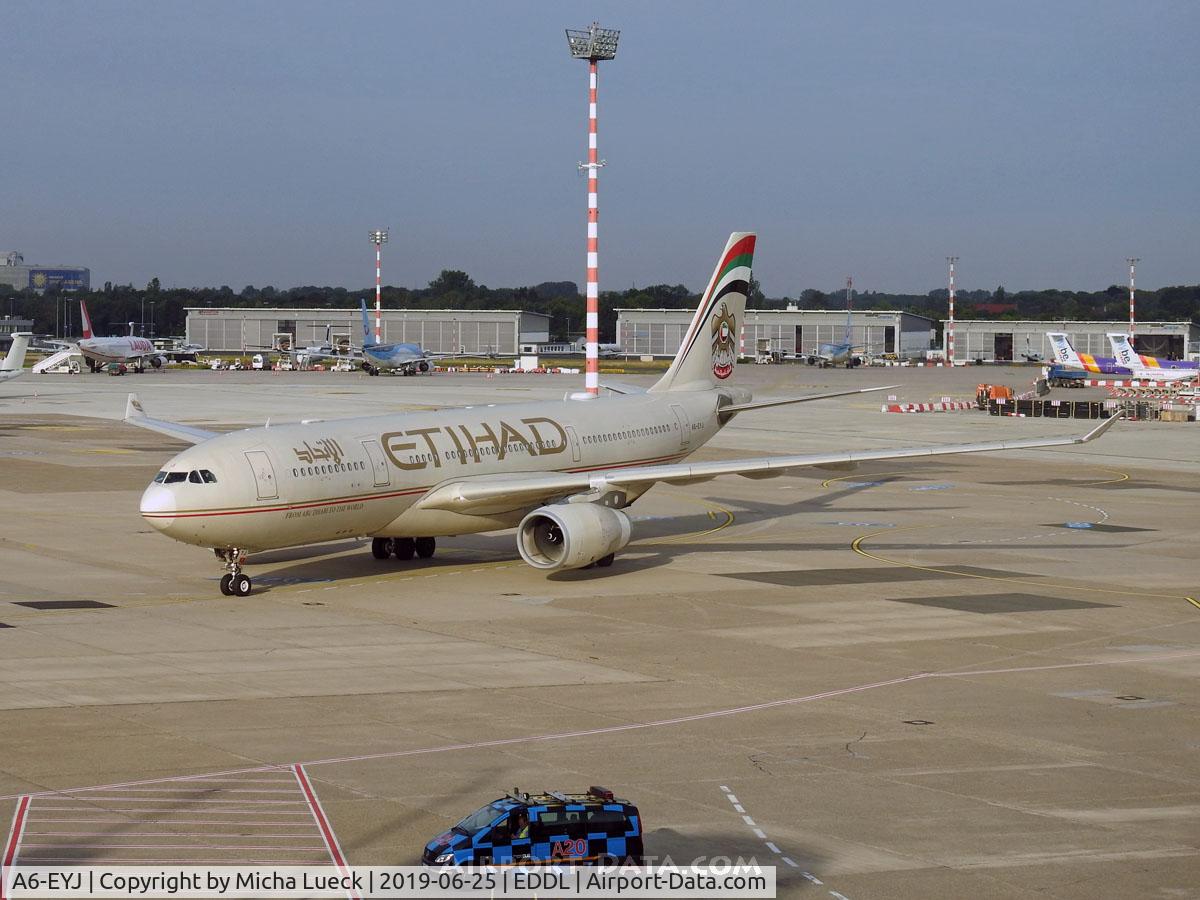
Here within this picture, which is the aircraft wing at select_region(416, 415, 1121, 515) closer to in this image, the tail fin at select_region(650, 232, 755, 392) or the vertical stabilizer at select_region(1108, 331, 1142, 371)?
the tail fin at select_region(650, 232, 755, 392)

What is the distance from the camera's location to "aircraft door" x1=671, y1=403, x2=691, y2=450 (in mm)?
47400

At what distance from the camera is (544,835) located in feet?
48.2

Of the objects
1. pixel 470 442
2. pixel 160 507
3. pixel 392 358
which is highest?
pixel 470 442

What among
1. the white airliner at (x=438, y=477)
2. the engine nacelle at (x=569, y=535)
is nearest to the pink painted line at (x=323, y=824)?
the white airliner at (x=438, y=477)

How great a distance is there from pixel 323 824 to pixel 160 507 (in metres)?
17.1

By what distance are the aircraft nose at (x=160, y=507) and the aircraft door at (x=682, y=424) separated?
18.8m

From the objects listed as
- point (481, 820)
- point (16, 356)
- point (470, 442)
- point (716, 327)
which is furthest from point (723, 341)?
point (16, 356)

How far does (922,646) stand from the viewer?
98.6 feet

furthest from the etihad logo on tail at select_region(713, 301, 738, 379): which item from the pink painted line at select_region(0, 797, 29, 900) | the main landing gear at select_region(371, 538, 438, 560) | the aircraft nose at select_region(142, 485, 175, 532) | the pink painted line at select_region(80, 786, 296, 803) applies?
the pink painted line at select_region(0, 797, 29, 900)

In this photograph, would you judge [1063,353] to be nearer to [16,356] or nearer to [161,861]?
[16,356]

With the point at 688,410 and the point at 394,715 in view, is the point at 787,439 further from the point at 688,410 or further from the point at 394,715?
the point at 394,715

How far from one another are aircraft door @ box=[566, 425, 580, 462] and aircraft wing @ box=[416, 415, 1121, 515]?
1.87 m

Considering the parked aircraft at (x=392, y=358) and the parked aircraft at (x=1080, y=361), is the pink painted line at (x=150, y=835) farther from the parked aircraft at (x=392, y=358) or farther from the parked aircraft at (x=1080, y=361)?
the parked aircraft at (x=392, y=358)

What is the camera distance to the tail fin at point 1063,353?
146m
